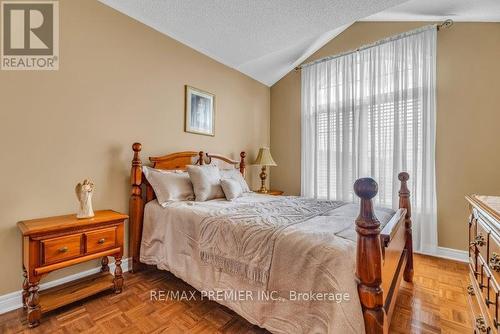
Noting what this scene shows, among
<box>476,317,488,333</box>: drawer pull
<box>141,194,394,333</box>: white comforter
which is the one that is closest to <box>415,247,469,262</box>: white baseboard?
<box>141,194,394,333</box>: white comforter

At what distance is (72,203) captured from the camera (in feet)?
6.68

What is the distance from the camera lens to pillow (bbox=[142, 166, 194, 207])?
2.26 metres

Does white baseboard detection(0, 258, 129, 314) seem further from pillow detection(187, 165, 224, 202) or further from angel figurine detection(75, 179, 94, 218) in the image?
pillow detection(187, 165, 224, 202)

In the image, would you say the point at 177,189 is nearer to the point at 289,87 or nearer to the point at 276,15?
the point at 276,15

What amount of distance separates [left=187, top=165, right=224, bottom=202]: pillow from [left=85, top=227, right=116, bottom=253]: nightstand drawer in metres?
0.80

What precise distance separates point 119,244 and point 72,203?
0.58 m

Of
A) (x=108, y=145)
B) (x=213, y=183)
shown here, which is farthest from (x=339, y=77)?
(x=108, y=145)

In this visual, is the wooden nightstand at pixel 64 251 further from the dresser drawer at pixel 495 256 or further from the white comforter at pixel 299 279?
the dresser drawer at pixel 495 256

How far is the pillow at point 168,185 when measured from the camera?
2260 mm

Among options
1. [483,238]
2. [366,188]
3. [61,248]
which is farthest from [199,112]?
[483,238]

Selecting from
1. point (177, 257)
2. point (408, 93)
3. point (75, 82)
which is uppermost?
point (408, 93)

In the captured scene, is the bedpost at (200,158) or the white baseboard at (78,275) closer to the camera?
the white baseboard at (78,275)

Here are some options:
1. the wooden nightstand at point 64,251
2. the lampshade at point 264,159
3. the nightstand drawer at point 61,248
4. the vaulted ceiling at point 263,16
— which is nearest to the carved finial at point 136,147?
the wooden nightstand at point 64,251

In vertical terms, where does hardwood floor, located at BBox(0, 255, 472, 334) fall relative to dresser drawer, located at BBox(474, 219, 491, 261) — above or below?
below
